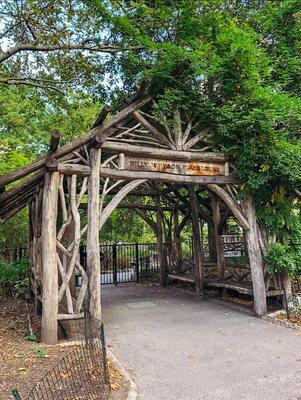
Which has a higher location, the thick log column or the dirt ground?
the thick log column

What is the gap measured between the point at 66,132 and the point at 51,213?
343 inches

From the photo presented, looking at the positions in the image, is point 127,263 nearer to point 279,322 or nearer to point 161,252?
point 161,252

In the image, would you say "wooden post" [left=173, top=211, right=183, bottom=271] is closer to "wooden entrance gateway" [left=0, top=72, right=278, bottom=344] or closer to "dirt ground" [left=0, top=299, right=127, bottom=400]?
"wooden entrance gateway" [left=0, top=72, right=278, bottom=344]

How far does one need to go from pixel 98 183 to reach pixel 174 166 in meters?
1.91

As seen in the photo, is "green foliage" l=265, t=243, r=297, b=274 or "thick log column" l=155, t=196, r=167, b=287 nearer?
"green foliage" l=265, t=243, r=297, b=274

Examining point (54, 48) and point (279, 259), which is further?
point (279, 259)

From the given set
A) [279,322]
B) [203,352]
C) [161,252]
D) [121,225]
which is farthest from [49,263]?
[121,225]

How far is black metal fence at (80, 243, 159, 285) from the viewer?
14.7 meters

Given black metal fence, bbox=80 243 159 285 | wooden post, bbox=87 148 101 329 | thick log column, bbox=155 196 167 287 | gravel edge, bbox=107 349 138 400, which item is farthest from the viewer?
black metal fence, bbox=80 243 159 285

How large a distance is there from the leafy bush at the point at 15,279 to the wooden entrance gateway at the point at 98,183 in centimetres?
191

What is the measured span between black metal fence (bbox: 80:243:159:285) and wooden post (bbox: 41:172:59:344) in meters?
7.36

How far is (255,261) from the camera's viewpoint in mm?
8477

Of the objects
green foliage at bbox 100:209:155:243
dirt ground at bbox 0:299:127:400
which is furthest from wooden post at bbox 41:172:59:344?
green foliage at bbox 100:209:155:243

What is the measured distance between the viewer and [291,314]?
8008mm
